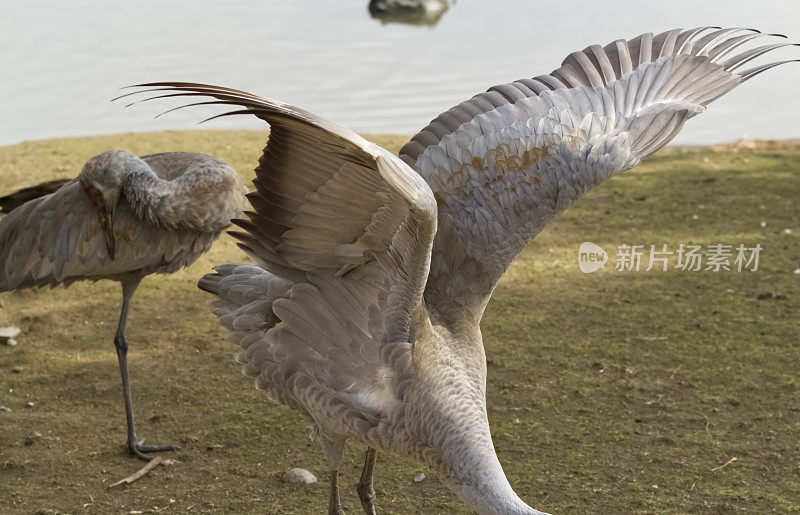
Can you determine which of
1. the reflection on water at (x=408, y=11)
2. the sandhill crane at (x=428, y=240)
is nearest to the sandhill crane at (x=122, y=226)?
the sandhill crane at (x=428, y=240)

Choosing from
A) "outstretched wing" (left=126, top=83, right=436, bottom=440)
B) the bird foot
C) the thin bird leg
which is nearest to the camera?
"outstretched wing" (left=126, top=83, right=436, bottom=440)

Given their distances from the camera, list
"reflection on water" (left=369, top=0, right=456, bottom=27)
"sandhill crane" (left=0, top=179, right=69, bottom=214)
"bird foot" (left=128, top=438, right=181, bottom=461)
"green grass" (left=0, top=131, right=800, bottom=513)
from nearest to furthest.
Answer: "green grass" (left=0, top=131, right=800, bottom=513)
"bird foot" (left=128, top=438, right=181, bottom=461)
"sandhill crane" (left=0, top=179, right=69, bottom=214)
"reflection on water" (left=369, top=0, right=456, bottom=27)

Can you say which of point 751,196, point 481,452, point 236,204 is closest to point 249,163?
point 236,204

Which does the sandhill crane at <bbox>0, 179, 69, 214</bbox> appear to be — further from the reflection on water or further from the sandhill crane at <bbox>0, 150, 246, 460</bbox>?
the reflection on water

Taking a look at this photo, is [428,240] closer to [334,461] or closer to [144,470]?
[334,461]

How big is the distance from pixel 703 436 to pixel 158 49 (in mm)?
9072

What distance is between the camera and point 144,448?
14.0 feet

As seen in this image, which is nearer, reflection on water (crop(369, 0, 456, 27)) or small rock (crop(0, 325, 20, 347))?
small rock (crop(0, 325, 20, 347))

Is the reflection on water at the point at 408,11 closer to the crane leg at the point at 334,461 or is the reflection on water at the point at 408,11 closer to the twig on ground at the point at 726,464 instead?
the twig on ground at the point at 726,464

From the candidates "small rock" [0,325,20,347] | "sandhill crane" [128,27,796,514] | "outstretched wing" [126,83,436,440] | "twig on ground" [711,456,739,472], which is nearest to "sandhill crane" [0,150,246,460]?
"sandhill crane" [128,27,796,514]

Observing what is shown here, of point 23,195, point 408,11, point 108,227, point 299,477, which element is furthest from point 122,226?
point 408,11

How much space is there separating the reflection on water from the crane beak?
9677mm

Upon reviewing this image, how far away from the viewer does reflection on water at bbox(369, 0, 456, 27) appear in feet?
44.4

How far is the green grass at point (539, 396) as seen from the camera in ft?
13.1
